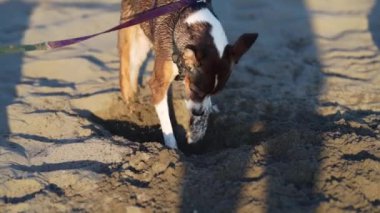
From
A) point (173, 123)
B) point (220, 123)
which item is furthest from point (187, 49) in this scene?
point (173, 123)

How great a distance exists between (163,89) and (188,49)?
33.4 inches

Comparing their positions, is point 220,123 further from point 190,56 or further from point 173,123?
point 190,56

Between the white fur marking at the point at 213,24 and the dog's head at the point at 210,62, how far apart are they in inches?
2.7

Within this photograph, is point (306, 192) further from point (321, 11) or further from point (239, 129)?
point (321, 11)

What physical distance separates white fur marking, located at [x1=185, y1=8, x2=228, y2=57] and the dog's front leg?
1.55 feet

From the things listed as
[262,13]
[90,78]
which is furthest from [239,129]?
[262,13]

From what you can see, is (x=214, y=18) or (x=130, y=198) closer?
(x=130, y=198)

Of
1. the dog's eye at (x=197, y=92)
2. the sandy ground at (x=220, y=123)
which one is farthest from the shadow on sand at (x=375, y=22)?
the dog's eye at (x=197, y=92)

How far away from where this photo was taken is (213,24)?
14.6 feet

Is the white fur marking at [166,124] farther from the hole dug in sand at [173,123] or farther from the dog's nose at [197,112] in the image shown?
the dog's nose at [197,112]

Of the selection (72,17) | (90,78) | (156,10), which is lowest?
(90,78)

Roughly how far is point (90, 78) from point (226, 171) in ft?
8.26

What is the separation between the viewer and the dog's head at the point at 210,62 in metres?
4.12

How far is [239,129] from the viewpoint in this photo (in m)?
5.29
